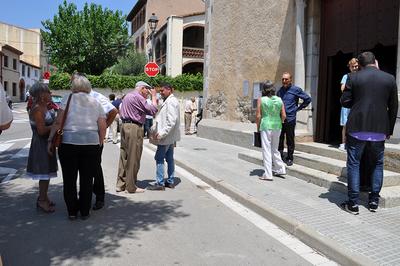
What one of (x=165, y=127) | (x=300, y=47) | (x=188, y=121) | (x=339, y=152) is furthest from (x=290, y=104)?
(x=188, y=121)

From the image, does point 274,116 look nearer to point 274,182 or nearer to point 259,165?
point 274,182

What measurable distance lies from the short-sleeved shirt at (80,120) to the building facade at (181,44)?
98.8 ft

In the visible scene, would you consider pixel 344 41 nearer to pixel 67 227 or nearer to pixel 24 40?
pixel 67 227

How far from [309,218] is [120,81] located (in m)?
25.0

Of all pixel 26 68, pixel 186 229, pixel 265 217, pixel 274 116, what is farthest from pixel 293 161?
pixel 26 68

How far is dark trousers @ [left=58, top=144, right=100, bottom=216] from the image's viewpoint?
5359 millimetres

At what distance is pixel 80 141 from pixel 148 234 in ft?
4.68

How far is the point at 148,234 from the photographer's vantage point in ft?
16.0

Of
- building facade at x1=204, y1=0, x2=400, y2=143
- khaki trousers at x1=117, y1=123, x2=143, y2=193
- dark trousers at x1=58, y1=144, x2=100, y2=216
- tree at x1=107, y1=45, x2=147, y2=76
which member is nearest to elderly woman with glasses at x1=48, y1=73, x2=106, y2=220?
dark trousers at x1=58, y1=144, x2=100, y2=216

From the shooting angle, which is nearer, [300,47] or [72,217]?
[72,217]

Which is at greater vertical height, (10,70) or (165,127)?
(10,70)

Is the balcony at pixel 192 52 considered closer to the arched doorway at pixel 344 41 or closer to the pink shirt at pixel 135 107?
the arched doorway at pixel 344 41

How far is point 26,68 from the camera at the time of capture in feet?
210

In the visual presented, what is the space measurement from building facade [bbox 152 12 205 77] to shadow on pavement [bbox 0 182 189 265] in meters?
29.5
